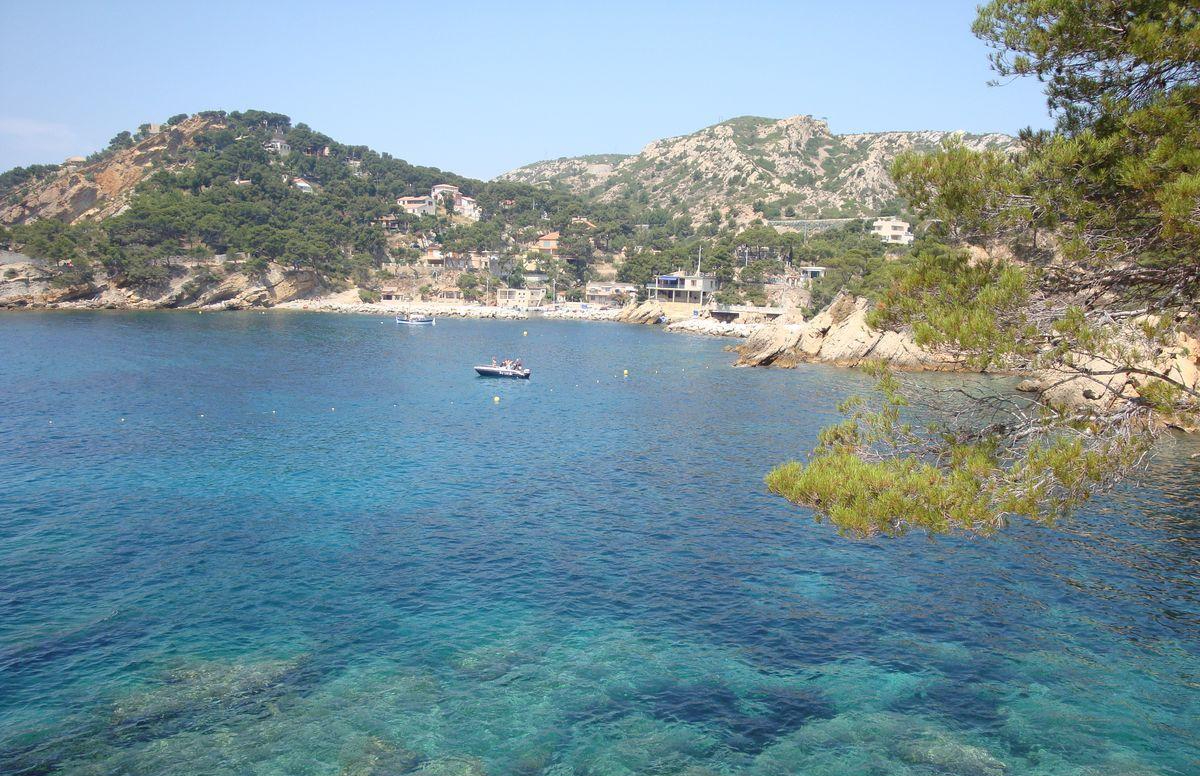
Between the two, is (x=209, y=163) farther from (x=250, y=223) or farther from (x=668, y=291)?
(x=668, y=291)

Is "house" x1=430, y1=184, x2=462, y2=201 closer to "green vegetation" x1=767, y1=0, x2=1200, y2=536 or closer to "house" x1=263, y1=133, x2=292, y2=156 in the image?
"house" x1=263, y1=133, x2=292, y2=156

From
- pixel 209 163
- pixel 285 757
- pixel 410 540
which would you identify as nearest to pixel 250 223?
pixel 209 163

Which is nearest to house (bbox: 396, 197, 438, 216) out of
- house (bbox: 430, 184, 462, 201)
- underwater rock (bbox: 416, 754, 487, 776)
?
house (bbox: 430, 184, 462, 201)

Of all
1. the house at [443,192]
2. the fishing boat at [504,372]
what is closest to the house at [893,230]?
the fishing boat at [504,372]

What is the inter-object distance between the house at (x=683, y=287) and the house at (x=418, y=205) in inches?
2672

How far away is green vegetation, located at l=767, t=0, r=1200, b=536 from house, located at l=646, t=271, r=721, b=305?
115400 mm

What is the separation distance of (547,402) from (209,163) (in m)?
125

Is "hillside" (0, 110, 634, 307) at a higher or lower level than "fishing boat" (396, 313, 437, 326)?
higher

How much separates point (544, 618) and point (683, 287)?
380 feet

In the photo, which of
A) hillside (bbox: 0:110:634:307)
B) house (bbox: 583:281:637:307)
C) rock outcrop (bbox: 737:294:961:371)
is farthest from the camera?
house (bbox: 583:281:637:307)

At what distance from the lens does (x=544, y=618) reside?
58.1 feet

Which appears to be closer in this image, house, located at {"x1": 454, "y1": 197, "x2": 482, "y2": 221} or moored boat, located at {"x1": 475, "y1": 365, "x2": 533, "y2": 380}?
moored boat, located at {"x1": 475, "y1": 365, "x2": 533, "y2": 380}

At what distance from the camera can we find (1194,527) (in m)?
23.4

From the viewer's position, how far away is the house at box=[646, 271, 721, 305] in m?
127
